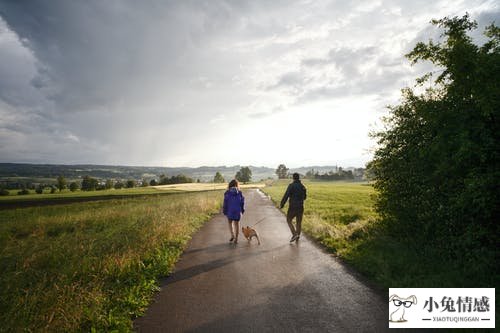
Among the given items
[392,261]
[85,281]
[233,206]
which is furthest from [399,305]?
[85,281]

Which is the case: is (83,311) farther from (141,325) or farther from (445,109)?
(445,109)

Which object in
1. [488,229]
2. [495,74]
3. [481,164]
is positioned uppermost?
[495,74]

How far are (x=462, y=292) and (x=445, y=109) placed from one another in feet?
13.1

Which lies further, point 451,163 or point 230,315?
point 451,163

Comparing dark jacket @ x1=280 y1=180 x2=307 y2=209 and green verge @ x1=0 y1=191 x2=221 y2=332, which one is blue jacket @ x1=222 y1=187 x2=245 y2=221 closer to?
dark jacket @ x1=280 y1=180 x2=307 y2=209

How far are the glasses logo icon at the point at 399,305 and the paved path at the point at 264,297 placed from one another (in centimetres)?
14

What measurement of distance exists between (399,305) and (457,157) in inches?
129

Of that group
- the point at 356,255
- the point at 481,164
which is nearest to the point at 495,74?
the point at 481,164

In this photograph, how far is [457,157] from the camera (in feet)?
17.3

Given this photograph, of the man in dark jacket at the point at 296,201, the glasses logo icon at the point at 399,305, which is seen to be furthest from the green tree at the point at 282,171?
the glasses logo icon at the point at 399,305

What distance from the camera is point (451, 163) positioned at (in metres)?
5.75

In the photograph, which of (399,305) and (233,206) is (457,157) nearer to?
(399,305)

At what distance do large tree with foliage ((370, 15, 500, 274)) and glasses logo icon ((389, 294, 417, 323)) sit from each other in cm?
181

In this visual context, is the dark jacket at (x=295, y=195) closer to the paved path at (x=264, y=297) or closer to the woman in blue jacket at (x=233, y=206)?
the woman in blue jacket at (x=233, y=206)
